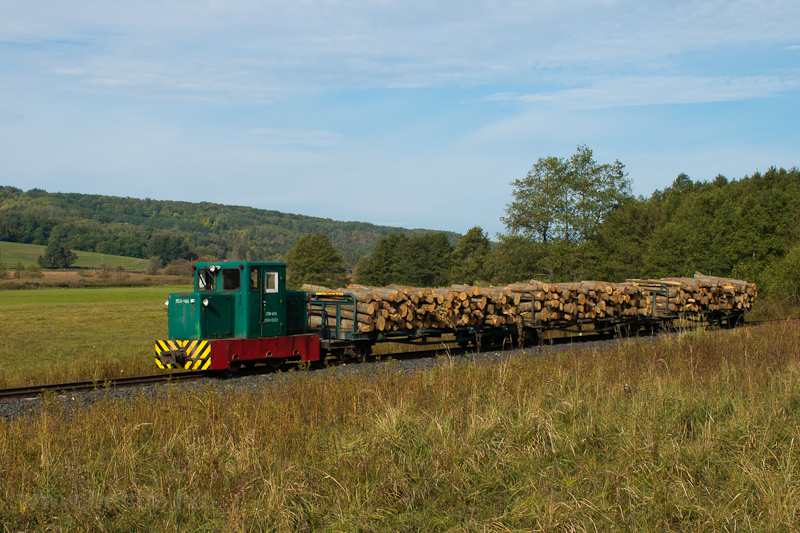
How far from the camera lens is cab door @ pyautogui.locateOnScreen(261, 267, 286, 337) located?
1306 centimetres

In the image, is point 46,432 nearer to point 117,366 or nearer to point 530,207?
point 117,366

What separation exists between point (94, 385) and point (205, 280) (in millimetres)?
3733

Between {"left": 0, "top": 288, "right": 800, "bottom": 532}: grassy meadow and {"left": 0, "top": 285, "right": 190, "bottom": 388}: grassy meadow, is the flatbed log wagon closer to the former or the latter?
{"left": 0, "top": 285, "right": 190, "bottom": 388}: grassy meadow

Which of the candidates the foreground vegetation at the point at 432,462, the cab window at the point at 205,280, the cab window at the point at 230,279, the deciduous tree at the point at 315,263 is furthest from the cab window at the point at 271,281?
the deciduous tree at the point at 315,263

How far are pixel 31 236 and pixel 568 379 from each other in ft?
553

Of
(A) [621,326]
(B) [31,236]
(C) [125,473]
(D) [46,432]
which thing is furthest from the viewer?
(B) [31,236]

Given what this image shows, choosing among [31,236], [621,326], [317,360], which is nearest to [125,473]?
[317,360]

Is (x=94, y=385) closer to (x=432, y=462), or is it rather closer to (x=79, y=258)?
(x=432, y=462)

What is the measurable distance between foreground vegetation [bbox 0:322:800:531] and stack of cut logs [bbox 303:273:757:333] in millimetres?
6747

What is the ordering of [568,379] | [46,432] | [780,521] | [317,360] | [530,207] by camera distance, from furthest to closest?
[530,207]
[317,360]
[568,379]
[46,432]
[780,521]

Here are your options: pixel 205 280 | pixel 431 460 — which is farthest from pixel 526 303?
pixel 431 460

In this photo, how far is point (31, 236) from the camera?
5802 inches

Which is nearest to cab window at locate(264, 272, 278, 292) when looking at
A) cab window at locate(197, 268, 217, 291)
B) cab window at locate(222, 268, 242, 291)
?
cab window at locate(222, 268, 242, 291)

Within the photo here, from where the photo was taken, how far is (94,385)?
9906mm
